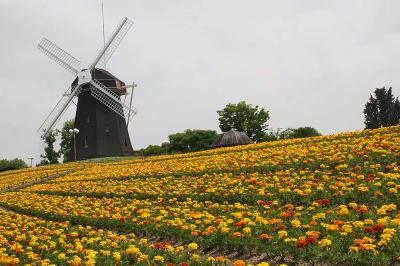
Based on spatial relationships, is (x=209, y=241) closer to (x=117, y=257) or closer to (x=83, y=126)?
(x=117, y=257)

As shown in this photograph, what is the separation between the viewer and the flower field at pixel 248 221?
661cm

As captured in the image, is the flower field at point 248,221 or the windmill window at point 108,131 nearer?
the flower field at point 248,221

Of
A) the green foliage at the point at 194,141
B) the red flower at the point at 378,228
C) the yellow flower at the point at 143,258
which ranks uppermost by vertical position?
the green foliage at the point at 194,141

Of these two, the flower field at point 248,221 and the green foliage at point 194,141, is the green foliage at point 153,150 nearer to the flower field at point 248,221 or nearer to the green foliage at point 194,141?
the green foliage at point 194,141

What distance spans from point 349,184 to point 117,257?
6.01 metres

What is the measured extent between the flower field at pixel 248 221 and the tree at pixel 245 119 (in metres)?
57.8

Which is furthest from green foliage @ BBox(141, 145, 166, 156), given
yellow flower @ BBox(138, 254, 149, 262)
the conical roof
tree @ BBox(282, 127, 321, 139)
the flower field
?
yellow flower @ BBox(138, 254, 149, 262)

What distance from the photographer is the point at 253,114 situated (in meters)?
76.6

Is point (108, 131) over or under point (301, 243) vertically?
over

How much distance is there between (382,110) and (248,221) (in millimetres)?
54691

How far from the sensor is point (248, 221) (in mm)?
8102

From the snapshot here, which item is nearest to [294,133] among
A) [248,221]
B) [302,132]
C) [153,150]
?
[302,132]

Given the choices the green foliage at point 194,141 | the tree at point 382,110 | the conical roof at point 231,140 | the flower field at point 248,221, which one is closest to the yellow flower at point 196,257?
the flower field at point 248,221

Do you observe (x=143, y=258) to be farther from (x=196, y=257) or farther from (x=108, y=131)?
(x=108, y=131)
